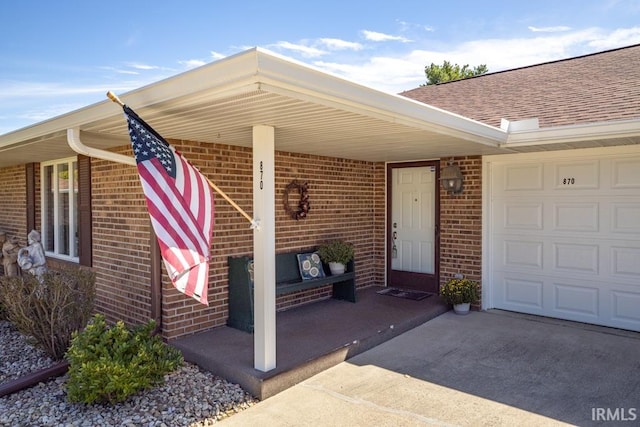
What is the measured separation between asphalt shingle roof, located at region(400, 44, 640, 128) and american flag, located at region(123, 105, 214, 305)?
13.7ft

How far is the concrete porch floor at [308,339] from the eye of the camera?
4059mm

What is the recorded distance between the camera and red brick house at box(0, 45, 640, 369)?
398 centimetres

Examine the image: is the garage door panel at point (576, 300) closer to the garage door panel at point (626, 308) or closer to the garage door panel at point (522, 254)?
the garage door panel at point (626, 308)

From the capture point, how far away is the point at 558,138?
17.2ft

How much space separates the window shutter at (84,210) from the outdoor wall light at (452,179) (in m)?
4.95

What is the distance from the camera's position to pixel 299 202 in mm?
6398

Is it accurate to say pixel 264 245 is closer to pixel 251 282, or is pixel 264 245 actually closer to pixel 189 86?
pixel 251 282

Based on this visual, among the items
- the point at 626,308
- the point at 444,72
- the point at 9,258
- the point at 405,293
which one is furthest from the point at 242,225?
the point at 444,72

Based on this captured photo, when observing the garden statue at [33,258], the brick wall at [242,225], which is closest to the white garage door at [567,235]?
the brick wall at [242,225]

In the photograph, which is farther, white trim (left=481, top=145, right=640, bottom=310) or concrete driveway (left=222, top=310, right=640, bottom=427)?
white trim (left=481, top=145, right=640, bottom=310)

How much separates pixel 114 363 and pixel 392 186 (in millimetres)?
5358

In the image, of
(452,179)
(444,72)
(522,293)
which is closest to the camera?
(522,293)

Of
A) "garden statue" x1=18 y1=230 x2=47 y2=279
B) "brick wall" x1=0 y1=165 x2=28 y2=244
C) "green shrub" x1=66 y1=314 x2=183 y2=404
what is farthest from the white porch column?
"brick wall" x1=0 y1=165 x2=28 y2=244

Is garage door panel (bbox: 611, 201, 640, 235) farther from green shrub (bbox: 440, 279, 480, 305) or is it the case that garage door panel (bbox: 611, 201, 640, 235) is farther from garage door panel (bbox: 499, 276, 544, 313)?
green shrub (bbox: 440, 279, 480, 305)
